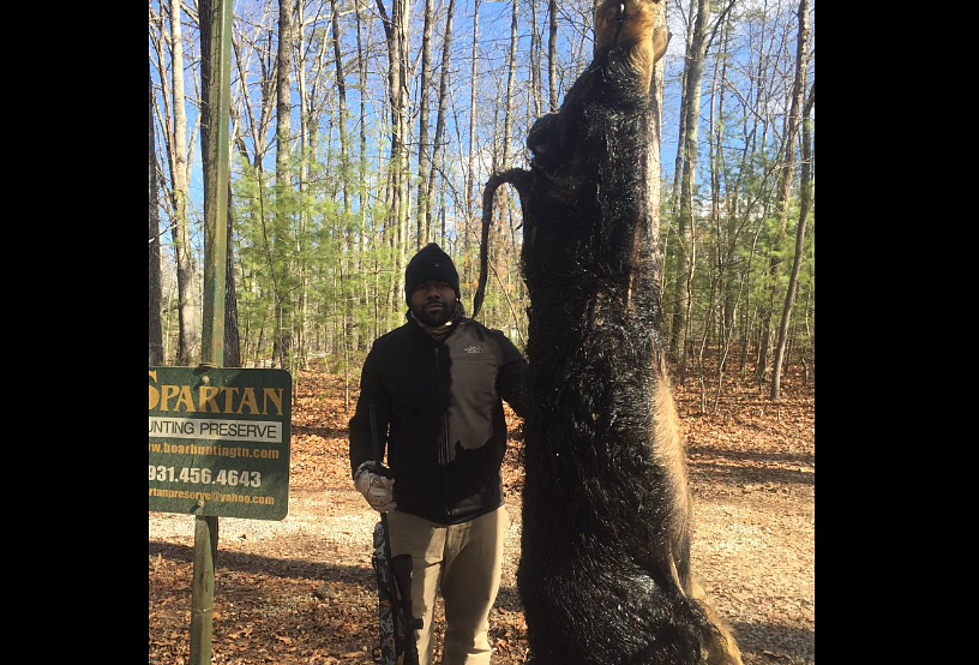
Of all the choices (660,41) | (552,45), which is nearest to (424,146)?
(552,45)

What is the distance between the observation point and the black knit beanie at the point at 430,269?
7.50 ft

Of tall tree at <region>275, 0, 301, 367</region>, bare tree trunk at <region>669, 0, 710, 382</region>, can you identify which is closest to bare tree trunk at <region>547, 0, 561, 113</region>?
bare tree trunk at <region>669, 0, 710, 382</region>

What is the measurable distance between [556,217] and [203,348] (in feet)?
4.80

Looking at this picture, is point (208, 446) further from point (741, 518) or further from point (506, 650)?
point (741, 518)

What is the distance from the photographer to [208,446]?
210 centimetres

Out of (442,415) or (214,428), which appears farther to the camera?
(442,415)

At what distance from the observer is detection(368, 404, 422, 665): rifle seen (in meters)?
2.19

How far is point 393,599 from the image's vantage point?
87.2 inches

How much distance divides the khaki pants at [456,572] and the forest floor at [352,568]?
468 millimetres

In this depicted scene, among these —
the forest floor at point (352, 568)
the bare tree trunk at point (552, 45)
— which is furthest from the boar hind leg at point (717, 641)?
the bare tree trunk at point (552, 45)

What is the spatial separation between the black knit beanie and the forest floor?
76 centimetres

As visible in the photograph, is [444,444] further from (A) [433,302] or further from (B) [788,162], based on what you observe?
(B) [788,162]

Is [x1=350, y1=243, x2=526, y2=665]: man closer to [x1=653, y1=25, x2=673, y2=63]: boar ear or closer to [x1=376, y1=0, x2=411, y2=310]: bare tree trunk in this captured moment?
[x1=653, y1=25, x2=673, y2=63]: boar ear

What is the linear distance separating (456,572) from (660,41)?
2136mm
